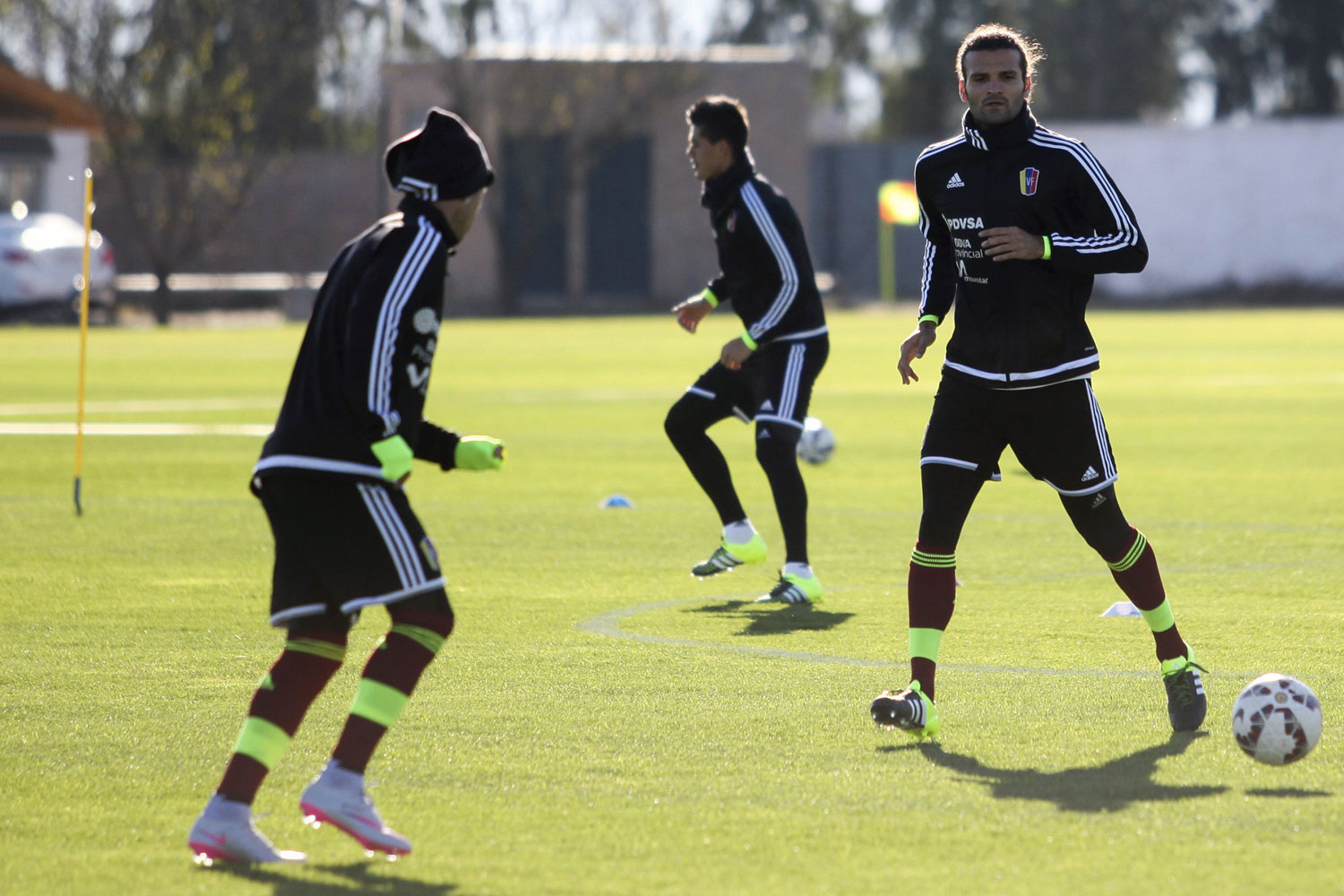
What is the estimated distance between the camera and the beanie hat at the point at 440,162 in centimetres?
501

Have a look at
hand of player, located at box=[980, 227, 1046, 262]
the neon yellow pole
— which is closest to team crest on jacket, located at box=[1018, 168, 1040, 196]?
→ hand of player, located at box=[980, 227, 1046, 262]

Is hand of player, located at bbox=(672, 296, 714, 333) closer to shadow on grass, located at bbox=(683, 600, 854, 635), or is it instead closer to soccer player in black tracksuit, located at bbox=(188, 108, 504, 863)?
shadow on grass, located at bbox=(683, 600, 854, 635)

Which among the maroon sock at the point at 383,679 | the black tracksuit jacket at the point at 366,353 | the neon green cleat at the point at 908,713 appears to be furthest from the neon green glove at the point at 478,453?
the neon green cleat at the point at 908,713

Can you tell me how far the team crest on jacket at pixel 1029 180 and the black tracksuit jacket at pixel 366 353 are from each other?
2.13 meters

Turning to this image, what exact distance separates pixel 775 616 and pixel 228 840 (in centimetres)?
412

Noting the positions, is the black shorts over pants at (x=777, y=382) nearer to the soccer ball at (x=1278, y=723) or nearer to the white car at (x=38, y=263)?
the soccer ball at (x=1278, y=723)

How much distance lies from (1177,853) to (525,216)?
51702mm

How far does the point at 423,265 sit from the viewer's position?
4852 millimetres

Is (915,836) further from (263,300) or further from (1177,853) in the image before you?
(263,300)

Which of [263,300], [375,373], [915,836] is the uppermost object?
[375,373]

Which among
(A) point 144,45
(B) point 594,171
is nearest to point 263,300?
(A) point 144,45

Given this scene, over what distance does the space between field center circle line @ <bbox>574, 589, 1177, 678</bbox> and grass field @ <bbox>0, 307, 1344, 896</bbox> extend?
0.02m

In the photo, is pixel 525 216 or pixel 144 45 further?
pixel 525 216

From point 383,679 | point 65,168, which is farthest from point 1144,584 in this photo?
point 65,168
